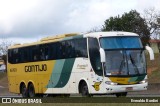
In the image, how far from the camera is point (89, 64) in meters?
27.0

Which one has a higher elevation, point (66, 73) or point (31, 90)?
point (66, 73)

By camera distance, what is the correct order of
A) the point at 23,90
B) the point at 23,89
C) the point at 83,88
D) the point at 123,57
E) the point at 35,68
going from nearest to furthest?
1. the point at 123,57
2. the point at 83,88
3. the point at 35,68
4. the point at 23,90
5. the point at 23,89

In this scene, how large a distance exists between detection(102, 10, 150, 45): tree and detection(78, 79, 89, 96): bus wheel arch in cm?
6704

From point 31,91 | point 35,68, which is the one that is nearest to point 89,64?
point 35,68

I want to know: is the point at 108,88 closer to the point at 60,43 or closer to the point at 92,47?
the point at 92,47

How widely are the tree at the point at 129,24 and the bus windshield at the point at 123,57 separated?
67.7m

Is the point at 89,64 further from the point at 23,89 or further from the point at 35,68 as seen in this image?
the point at 23,89

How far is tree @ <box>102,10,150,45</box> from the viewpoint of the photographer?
94.7m

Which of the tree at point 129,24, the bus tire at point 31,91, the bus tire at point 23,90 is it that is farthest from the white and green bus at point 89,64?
the tree at point 129,24

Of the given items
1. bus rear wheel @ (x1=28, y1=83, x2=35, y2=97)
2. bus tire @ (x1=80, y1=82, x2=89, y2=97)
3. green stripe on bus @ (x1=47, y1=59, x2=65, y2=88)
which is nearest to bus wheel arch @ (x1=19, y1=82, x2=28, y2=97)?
bus rear wheel @ (x1=28, y1=83, x2=35, y2=97)

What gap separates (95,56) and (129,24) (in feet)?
230

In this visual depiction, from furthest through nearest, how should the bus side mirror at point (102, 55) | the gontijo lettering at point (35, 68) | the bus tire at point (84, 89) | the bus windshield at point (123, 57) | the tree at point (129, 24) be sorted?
the tree at point (129, 24) → the gontijo lettering at point (35, 68) → the bus tire at point (84, 89) → the bus windshield at point (123, 57) → the bus side mirror at point (102, 55)

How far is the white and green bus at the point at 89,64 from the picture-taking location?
2614 centimetres

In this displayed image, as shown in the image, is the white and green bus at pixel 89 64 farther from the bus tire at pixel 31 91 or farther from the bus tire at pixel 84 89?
the bus tire at pixel 31 91
